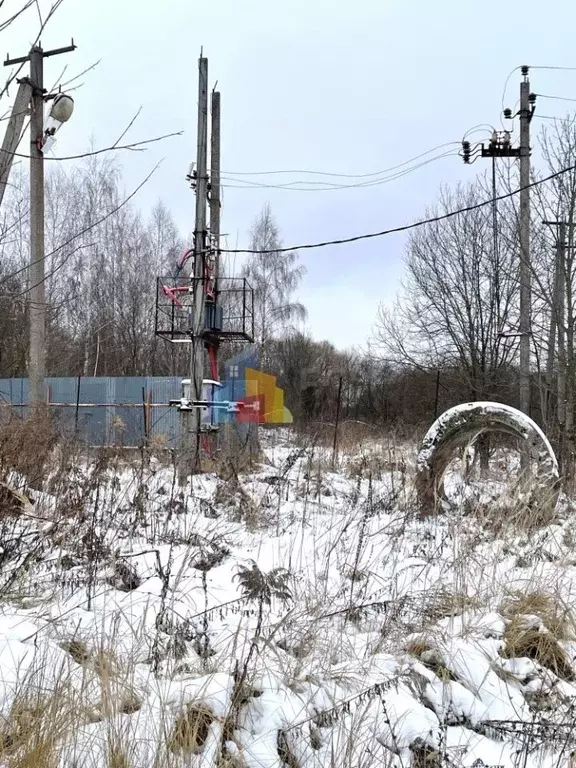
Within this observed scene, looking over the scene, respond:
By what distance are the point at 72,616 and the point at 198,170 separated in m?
8.16

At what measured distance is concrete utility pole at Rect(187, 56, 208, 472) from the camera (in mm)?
9117

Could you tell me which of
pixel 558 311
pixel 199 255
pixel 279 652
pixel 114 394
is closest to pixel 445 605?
pixel 279 652

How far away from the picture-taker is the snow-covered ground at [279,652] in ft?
6.40

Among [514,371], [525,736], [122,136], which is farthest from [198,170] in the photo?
[514,371]

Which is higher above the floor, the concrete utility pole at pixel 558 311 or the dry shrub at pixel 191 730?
the concrete utility pole at pixel 558 311

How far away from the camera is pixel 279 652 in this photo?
2508 mm

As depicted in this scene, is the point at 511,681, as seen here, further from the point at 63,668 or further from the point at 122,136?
the point at 122,136

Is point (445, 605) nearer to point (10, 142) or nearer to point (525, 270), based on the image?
point (10, 142)

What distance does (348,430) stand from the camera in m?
16.3

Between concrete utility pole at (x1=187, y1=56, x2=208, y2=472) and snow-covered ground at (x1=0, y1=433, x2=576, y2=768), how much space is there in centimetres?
484

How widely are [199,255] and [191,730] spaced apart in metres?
8.06

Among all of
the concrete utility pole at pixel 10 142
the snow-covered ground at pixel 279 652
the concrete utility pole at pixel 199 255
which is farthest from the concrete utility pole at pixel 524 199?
the concrete utility pole at pixel 10 142

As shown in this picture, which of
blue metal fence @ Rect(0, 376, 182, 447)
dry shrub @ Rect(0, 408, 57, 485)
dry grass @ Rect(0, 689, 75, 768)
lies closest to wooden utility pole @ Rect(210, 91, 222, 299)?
blue metal fence @ Rect(0, 376, 182, 447)

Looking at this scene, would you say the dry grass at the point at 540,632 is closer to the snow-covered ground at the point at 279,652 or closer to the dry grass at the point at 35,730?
the snow-covered ground at the point at 279,652
